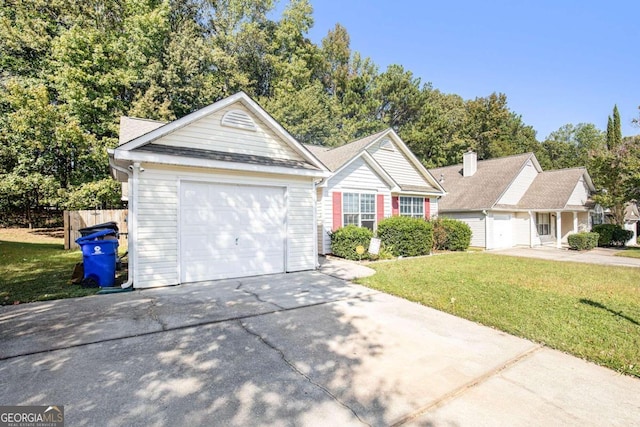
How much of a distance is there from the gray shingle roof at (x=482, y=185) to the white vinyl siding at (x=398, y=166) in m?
3.40

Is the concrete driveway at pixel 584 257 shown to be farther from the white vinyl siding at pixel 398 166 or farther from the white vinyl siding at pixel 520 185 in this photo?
the white vinyl siding at pixel 398 166

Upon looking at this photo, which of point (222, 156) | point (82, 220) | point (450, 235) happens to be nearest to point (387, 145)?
point (450, 235)

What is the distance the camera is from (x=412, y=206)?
54.0 ft

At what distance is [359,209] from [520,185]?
44.9 ft

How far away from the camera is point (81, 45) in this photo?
19891 mm

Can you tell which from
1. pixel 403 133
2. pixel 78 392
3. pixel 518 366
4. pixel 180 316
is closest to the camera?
pixel 78 392

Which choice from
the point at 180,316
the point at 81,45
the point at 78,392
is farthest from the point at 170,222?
the point at 81,45

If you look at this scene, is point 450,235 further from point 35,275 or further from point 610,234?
point 35,275

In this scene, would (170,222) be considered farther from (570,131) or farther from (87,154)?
(570,131)

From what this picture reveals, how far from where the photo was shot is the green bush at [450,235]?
16.3m

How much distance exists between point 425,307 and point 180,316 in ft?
14.5

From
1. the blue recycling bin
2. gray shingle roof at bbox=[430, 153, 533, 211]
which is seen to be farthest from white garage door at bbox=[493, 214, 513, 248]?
the blue recycling bin

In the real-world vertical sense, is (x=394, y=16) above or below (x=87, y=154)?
above

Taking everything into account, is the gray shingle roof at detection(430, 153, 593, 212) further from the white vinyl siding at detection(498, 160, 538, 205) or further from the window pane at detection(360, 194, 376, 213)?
the window pane at detection(360, 194, 376, 213)
